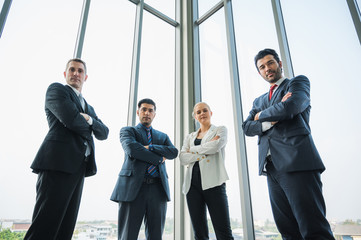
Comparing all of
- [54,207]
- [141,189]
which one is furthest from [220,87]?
[54,207]

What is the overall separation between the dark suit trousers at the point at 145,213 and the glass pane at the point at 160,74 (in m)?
1.21

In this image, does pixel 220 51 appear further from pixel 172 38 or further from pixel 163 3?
pixel 163 3

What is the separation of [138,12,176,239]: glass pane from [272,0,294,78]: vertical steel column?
67.1 inches

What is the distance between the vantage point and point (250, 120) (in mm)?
1818

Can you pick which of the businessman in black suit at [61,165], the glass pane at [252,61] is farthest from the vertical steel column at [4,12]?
the glass pane at [252,61]

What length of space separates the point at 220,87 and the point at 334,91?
1.46m

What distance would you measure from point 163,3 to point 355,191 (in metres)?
3.87

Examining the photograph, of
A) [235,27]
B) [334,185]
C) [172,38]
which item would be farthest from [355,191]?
[172,38]

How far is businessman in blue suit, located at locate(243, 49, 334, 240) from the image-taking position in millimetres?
1248

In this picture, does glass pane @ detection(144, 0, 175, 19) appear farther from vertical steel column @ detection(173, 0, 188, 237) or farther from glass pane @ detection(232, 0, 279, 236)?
glass pane @ detection(232, 0, 279, 236)

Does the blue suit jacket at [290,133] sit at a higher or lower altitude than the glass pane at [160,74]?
lower

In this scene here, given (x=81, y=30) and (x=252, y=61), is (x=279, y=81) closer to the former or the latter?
(x=252, y=61)

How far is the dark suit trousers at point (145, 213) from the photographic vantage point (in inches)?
68.6

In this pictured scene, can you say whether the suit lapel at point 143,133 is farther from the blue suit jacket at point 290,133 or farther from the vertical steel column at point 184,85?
the vertical steel column at point 184,85
